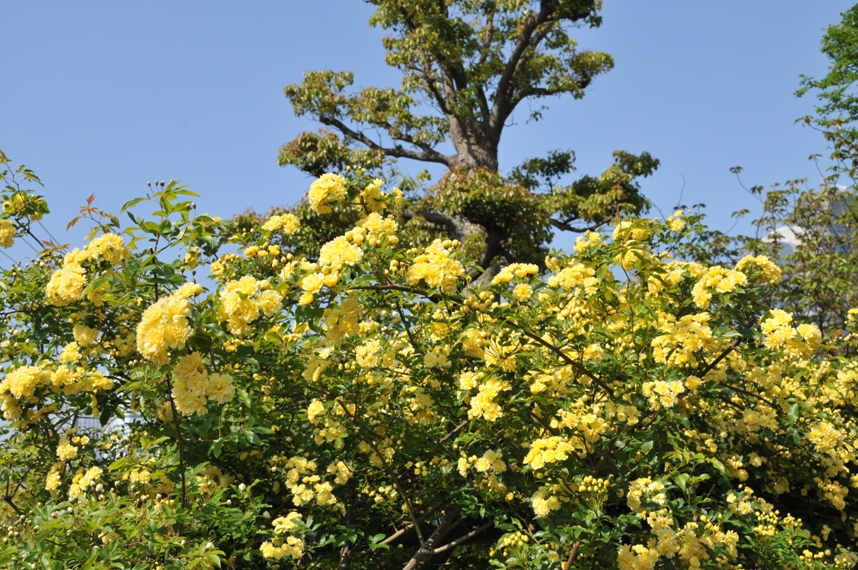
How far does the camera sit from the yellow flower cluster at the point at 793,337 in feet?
6.94

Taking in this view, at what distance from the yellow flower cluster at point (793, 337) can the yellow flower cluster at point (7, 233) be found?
2.49m

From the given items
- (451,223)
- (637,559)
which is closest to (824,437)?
(637,559)

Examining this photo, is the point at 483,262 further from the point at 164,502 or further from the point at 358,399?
the point at 164,502

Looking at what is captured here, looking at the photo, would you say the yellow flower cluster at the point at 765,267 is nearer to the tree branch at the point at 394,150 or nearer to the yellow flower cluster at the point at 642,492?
the yellow flower cluster at the point at 642,492

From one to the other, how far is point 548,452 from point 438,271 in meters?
0.55

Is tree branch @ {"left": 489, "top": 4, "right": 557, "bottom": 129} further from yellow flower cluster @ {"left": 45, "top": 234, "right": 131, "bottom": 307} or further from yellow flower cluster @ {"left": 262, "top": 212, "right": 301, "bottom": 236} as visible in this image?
yellow flower cluster @ {"left": 45, "top": 234, "right": 131, "bottom": 307}

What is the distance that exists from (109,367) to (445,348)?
1.11 m

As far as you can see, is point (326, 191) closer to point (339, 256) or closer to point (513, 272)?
point (339, 256)

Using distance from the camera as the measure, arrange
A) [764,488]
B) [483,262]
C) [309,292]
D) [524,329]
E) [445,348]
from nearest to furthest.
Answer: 1. [309,292]
2. [524,329]
3. [445,348]
4. [764,488]
5. [483,262]

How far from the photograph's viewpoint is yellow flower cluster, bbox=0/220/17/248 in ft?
8.45

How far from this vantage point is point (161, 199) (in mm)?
1837

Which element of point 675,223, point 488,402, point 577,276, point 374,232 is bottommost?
point 488,402

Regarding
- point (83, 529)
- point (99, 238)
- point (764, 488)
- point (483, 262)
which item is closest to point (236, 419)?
point (83, 529)

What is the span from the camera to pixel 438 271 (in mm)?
1827
